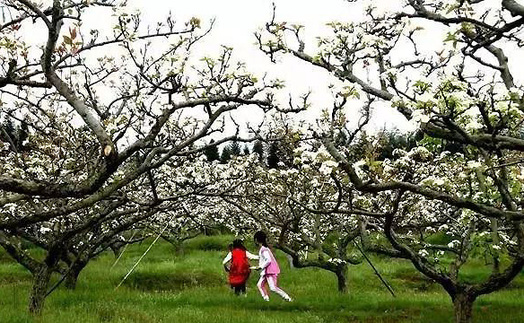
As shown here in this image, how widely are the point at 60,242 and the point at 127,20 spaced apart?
564 centimetres

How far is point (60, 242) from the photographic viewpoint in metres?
11.6

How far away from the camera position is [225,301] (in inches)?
623

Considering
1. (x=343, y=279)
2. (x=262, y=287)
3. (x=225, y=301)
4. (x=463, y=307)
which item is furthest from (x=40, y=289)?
(x=343, y=279)

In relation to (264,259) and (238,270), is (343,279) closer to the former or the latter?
(264,259)

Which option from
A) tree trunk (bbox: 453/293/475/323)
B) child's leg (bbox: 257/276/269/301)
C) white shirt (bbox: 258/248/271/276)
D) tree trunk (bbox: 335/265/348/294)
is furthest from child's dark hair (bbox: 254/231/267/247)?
tree trunk (bbox: 453/293/475/323)

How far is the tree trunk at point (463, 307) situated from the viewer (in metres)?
11.7

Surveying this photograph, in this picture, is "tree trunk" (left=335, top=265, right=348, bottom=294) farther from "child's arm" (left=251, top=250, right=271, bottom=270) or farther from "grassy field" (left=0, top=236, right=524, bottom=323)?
"child's arm" (left=251, top=250, right=271, bottom=270)

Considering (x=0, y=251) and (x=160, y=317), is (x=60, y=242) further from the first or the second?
(x=0, y=251)

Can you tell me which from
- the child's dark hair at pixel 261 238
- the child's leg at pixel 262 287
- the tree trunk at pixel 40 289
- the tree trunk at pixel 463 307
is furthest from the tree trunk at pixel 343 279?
the tree trunk at pixel 40 289

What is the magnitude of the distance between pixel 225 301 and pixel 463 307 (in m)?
6.58

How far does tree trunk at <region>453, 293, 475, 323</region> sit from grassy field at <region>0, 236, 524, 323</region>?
158 centimetres

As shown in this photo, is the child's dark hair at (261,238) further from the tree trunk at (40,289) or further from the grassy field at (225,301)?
the tree trunk at (40,289)

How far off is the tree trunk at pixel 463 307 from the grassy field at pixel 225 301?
1.58 metres

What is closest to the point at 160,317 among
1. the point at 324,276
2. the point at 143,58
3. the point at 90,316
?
the point at 90,316
